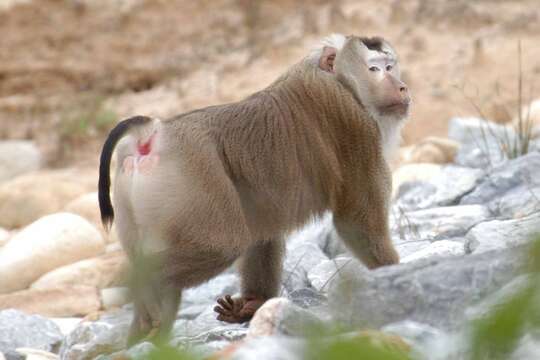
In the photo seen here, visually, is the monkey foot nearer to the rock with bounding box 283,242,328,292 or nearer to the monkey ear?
the rock with bounding box 283,242,328,292

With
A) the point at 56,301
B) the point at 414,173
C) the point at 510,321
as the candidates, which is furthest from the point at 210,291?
the point at 510,321

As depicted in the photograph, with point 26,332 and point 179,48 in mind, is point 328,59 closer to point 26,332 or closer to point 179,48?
point 26,332

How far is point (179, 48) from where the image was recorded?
645 inches

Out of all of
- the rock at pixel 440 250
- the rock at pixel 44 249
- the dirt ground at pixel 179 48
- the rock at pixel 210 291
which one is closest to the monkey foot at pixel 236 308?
the rock at pixel 440 250

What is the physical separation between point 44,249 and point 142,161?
3215 millimetres

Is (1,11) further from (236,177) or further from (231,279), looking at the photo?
(236,177)

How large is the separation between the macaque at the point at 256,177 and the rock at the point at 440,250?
19cm

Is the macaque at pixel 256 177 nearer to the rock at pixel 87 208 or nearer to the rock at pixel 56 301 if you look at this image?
the rock at pixel 56 301

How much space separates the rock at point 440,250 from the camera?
20.0 feet

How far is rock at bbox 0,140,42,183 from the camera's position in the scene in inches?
552

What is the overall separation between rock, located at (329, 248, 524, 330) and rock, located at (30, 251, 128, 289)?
407 centimetres

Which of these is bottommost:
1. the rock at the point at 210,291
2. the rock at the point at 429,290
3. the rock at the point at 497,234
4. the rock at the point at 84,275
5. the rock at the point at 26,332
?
the rock at the point at 84,275

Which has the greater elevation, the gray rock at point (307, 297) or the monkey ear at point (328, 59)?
the monkey ear at point (328, 59)

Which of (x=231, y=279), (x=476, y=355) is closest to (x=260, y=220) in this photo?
(x=231, y=279)
